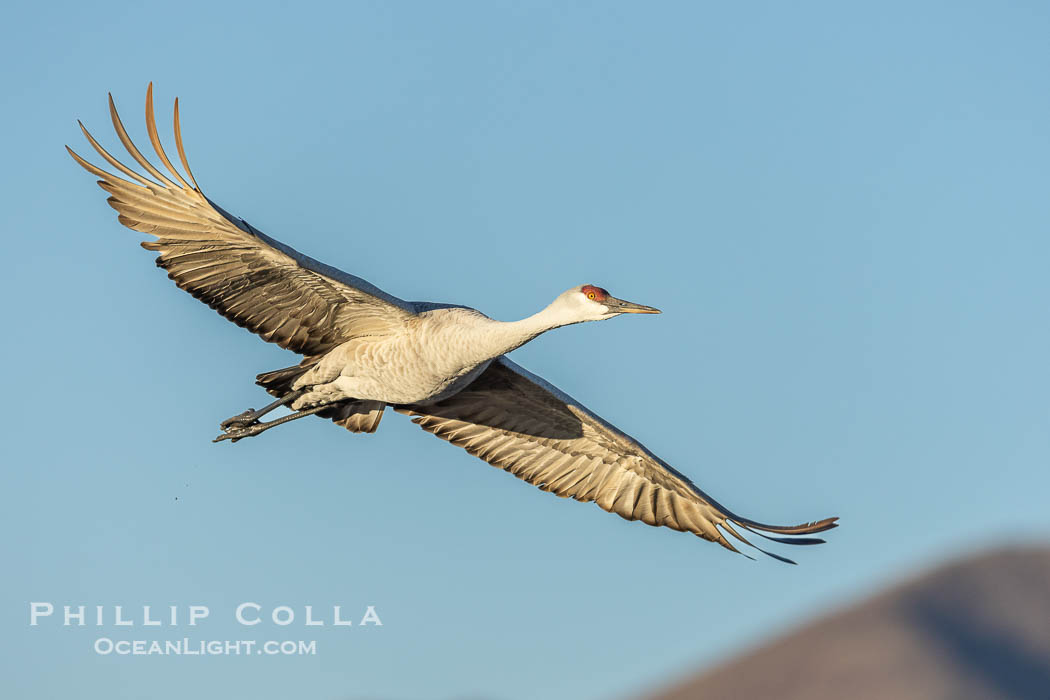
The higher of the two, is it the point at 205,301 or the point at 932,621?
the point at 932,621

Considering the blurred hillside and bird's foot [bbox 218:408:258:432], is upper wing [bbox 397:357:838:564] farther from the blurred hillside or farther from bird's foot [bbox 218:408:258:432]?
the blurred hillside

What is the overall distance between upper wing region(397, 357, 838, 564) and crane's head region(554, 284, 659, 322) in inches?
75.6

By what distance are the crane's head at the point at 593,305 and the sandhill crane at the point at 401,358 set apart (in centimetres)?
1

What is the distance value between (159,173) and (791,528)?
744cm

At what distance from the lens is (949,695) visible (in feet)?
252

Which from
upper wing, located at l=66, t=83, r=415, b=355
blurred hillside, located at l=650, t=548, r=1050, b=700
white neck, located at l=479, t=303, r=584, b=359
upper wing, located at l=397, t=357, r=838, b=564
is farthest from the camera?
blurred hillside, located at l=650, t=548, r=1050, b=700

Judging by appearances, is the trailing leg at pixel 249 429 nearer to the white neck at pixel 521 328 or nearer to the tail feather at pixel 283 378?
the tail feather at pixel 283 378

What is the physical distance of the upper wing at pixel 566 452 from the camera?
14.8 m

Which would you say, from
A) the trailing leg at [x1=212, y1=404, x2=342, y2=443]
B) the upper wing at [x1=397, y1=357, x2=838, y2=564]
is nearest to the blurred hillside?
the upper wing at [x1=397, y1=357, x2=838, y2=564]

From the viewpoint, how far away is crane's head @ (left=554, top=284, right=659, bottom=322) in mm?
12875

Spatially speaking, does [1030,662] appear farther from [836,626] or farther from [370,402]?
[370,402]

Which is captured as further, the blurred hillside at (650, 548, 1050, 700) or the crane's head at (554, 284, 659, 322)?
the blurred hillside at (650, 548, 1050, 700)

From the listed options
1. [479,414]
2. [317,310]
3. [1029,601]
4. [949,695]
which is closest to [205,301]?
[317,310]

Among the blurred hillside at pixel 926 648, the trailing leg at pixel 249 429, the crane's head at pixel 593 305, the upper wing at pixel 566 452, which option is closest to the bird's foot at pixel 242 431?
the trailing leg at pixel 249 429
